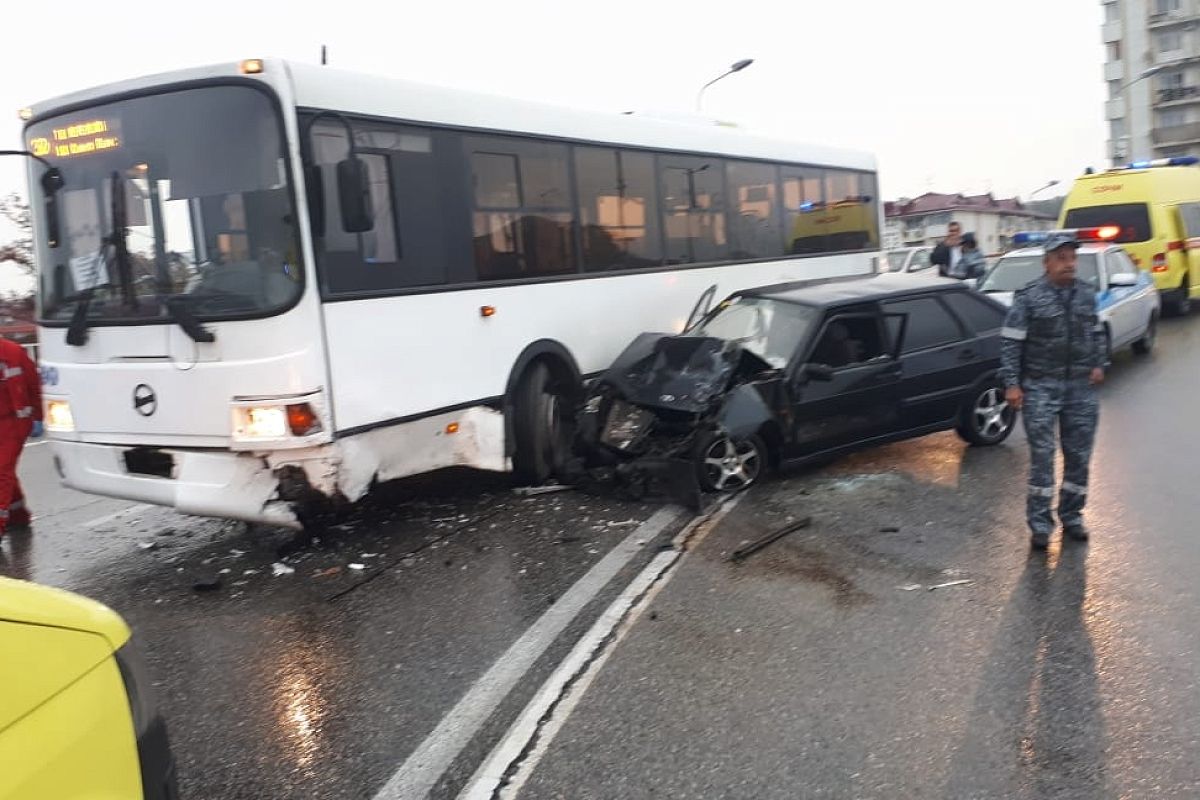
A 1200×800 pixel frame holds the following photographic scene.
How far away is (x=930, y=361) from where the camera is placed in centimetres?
800

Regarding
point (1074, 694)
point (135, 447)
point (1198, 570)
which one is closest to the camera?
point (1074, 694)

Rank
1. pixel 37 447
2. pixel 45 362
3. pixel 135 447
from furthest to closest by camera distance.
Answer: pixel 37 447, pixel 45 362, pixel 135 447

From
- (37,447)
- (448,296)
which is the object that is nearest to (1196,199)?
(448,296)

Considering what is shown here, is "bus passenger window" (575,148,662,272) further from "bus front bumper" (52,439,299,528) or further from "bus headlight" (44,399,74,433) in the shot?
"bus headlight" (44,399,74,433)

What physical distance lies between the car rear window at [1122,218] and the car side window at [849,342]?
39.2 feet

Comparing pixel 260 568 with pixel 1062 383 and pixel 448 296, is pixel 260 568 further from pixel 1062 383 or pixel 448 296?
pixel 1062 383

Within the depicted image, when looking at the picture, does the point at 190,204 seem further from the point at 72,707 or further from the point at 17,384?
the point at 72,707

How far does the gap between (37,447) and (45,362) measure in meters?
7.07

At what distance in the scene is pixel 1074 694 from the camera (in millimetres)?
3822

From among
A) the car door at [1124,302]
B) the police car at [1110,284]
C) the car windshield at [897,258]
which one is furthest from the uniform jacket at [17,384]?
the car windshield at [897,258]

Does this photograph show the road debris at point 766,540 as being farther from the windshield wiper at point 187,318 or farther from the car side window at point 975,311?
the windshield wiper at point 187,318

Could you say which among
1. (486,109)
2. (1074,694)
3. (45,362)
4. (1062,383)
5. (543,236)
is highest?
(486,109)

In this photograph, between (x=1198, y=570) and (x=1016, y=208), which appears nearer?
(x=1198, y=570)

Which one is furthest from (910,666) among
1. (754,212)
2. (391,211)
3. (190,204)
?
(754,212)
